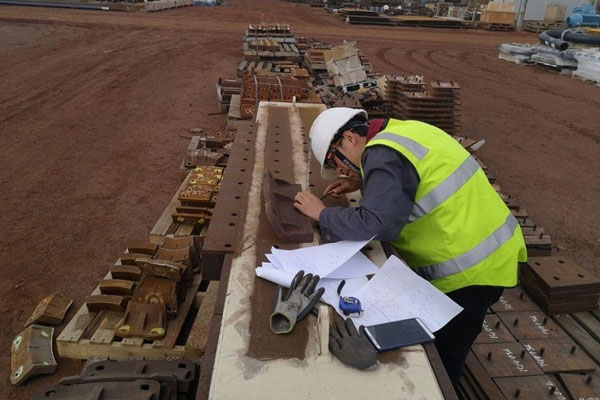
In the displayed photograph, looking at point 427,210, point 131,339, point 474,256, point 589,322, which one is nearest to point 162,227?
point 131,339

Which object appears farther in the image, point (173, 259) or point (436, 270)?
point (173, 259)

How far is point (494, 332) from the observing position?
129 inches

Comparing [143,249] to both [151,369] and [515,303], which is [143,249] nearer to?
[151,369]

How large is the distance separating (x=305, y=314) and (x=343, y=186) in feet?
3.86

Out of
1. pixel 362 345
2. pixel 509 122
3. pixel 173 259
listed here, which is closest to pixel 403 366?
pixel 362 345

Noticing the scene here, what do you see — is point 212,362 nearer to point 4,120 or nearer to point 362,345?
point 362,345

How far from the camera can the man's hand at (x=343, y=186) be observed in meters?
2.92

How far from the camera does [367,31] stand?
2108cm

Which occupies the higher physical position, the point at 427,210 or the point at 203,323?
the point at 427,210

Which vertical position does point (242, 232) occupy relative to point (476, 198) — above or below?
below

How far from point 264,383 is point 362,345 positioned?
398 mm

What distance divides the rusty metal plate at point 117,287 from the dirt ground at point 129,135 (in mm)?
537

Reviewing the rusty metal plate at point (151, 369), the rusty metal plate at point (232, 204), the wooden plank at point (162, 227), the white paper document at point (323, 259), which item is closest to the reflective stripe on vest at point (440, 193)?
the white paper document at point (323, 259)

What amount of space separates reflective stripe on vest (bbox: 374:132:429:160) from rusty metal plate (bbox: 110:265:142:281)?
2146 mm
